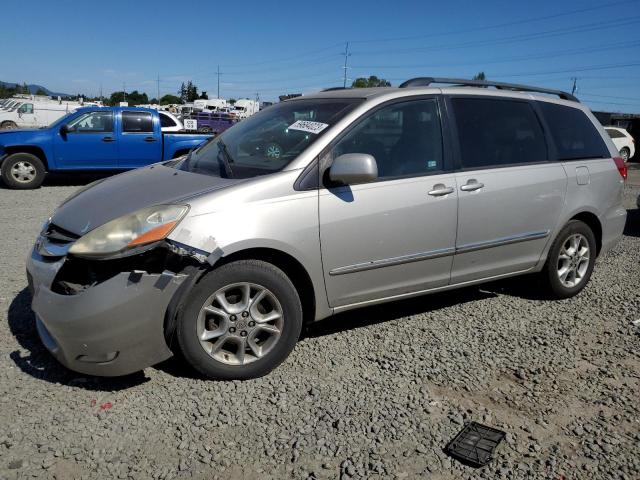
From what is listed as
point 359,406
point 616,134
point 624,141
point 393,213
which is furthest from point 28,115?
point 359,406

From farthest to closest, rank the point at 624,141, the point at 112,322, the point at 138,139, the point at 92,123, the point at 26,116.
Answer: the point at 26,116 → the point at 624,141 → the point at 138,139 → the point at 92,123 → the point at 112,322

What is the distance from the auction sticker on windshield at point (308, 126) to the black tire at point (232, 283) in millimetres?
992

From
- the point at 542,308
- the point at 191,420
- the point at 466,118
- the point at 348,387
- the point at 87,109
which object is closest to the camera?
the point at 191,420

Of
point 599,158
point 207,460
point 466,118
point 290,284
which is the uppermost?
point 466,118

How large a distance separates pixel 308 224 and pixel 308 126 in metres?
0.79

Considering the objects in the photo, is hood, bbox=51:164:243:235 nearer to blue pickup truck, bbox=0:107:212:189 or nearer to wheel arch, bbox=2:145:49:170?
blue pickup truck, bbox=0:107:212:189

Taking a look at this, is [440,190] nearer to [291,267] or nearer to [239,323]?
[291,267]

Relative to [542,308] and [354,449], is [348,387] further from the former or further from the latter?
[542,308]

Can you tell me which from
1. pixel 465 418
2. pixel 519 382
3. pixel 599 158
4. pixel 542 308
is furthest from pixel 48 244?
pixel 599 158

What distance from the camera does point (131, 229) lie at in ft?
9.86

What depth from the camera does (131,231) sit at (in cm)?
300

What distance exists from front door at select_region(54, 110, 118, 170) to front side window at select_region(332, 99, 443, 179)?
907 centimetres

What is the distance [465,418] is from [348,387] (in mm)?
690

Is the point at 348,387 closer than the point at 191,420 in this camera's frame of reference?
No
